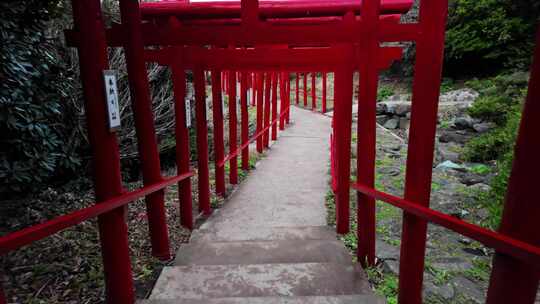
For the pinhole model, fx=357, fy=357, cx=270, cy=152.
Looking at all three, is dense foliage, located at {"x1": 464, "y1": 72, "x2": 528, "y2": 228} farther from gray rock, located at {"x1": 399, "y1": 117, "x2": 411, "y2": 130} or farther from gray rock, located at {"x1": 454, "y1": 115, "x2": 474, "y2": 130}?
gray rock, located at {"x1": 399, "y1": 117, "x2": 411, "y2": 130}

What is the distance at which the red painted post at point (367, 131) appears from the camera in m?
2.96

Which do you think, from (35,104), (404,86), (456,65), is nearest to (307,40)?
(35,104)

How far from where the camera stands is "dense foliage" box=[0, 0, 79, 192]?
295 centimetres

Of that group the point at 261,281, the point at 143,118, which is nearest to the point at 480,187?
the point at 261,281

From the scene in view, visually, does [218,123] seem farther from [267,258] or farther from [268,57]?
[267,258]

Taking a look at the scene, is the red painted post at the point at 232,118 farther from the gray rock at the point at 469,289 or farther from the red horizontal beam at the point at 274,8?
the gray rock at the point at 469,289

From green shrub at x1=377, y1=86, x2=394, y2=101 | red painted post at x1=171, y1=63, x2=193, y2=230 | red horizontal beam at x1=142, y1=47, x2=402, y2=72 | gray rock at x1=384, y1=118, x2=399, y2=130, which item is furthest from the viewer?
green shrub at x1=377, y1=86, x2=394, y2=101

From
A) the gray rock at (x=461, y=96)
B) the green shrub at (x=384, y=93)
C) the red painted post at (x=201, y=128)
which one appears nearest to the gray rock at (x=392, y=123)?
the gray rock at (x=461, y=96)

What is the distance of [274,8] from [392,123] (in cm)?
970

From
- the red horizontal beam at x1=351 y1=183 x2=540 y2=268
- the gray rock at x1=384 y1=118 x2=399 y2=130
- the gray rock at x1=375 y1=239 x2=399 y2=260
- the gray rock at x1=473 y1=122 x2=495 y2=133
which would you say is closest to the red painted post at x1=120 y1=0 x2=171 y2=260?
the gray rock at x1=375 y1=239 x2=399 y2=260

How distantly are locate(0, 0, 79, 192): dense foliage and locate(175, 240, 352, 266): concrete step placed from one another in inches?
69.4

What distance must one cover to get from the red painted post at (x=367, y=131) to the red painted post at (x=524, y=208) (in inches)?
64.4

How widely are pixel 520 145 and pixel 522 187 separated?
153mm

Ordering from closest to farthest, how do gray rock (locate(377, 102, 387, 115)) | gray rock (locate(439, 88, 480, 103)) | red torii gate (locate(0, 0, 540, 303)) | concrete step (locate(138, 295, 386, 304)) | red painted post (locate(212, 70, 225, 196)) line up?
red torii gate (locate(0, 0, 540, 303)) → concrete step (locate(138, 295, 386, 304)) → red painted post (locate(212, 70, 225, 196)) → gray rock (locate(439, 88, 480, 103)) → gray rock (locate(377, 102, 387, 115))
